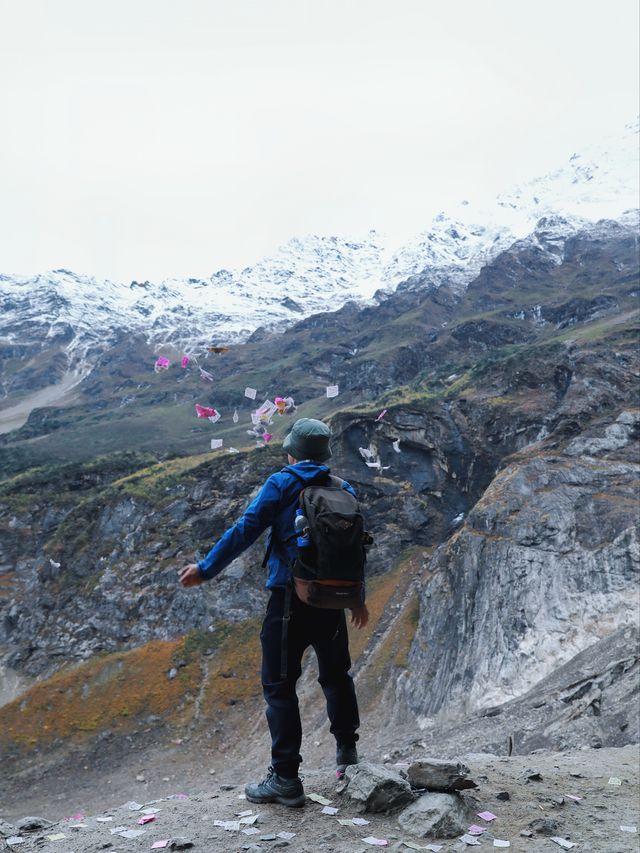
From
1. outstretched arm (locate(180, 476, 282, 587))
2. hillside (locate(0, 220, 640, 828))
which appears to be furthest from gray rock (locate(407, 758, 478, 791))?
hillside (locate(0, 220, 640, 828))

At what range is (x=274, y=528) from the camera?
6.31m

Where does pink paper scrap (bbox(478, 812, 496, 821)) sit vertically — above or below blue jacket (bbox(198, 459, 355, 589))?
below

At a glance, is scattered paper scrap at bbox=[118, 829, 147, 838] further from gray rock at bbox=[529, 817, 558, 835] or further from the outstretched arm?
gray rock at bbox=[529, 817, 558, 835]

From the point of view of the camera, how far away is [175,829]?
19.9 feet

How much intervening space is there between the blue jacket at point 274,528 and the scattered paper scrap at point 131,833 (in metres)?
2.43

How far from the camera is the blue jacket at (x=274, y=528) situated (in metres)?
6.12

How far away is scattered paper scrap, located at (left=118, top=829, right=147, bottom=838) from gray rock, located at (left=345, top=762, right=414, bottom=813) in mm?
1977

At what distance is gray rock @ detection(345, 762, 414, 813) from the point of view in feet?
19.7

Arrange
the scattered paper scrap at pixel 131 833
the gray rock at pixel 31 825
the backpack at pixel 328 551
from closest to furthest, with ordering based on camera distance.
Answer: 1. the backpack at pixel 328 551
2. the scattered paper scrap at pixel 131 833
3. the gray rock at pixel 31 825

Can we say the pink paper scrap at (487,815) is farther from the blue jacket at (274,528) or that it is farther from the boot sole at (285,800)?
the blue jacket at (274,528)

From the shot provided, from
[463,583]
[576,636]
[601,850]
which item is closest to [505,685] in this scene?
[576,636]

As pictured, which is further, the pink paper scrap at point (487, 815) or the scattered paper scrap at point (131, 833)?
the pink paper scrap at point (487, 815)

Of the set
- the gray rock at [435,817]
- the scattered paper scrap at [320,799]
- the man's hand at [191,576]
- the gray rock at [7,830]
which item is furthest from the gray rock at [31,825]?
the gray rock at [435,817]

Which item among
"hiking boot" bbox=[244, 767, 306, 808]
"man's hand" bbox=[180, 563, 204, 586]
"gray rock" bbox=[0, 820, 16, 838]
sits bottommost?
"gray rock" bbox=[0, 820, 16, 838]
